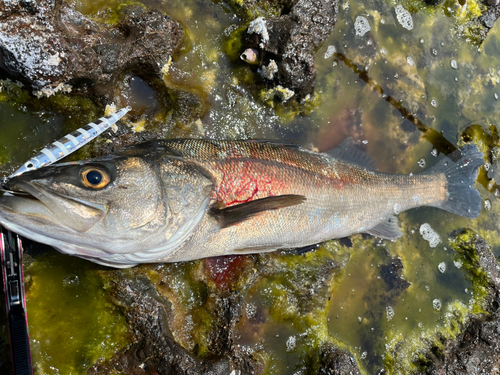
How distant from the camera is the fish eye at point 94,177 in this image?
2438 millimetres

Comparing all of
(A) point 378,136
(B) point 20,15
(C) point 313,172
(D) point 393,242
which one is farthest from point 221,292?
(B) point 20,15

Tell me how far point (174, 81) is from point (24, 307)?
300 centimetres

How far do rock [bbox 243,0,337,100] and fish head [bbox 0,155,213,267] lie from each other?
2.16 m

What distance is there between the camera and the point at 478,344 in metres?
4.49

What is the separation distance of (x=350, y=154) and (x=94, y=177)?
3081mm

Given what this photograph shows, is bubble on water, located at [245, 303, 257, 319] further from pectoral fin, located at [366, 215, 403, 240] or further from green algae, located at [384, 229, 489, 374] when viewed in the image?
green algae, located at [384, 229, 489, 374]

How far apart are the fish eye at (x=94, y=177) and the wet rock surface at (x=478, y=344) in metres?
4.83

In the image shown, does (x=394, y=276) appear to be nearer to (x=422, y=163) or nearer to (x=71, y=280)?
(x=422, y=163)

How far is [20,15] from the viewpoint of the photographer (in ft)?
10.2

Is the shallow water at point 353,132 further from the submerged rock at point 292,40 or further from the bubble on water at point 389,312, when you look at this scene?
the submerged rock at point 292,40

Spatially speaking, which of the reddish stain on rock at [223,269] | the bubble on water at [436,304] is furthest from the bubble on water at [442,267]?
the reddish stain on rock at [223,269]

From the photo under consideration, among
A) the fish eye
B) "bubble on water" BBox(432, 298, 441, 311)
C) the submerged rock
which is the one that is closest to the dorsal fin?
the submerged rock

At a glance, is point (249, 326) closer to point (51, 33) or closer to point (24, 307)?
point (24, 307)

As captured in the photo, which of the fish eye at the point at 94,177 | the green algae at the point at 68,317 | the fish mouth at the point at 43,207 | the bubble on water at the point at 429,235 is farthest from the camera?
the bubble on water at the point at 429,235
